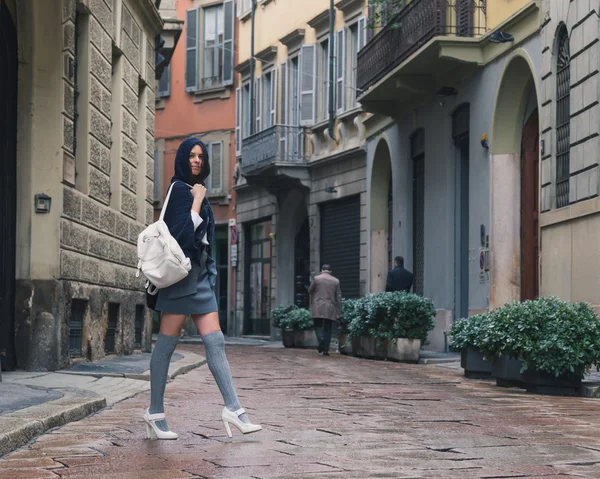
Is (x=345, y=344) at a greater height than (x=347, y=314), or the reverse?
(x=347, y=314)

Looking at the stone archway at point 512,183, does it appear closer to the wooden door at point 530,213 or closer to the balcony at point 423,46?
the wooden door at point 530,213

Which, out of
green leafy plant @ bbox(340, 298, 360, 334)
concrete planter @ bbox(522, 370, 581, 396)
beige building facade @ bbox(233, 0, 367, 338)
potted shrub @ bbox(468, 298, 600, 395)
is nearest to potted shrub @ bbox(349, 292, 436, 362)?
green leafy plant @ bbox(340, 298, 360, 334)

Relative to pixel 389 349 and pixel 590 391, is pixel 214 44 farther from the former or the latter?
pixel 590 391

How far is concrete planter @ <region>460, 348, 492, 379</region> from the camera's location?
14.3 meters

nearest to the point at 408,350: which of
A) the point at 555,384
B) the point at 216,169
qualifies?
the point at 555,384

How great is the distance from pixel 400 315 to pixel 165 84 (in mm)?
21375

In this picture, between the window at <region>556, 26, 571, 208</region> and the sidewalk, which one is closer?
the sidewalk

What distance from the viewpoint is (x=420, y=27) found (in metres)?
20.5

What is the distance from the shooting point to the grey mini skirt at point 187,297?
7273 mm

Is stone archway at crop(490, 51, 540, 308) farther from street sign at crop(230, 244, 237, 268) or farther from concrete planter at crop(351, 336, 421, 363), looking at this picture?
street sign at crop(230, 244, 237, 268)

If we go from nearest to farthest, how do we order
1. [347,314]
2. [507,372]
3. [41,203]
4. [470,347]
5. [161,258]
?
[161,258]
[507,372]
[41,203]
[470,347]
[347,314]

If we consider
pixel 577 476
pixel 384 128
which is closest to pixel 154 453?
pixel 577 476

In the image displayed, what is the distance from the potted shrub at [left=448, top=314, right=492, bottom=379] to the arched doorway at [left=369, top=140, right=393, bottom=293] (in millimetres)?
11960

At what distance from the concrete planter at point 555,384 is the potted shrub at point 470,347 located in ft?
5.48
